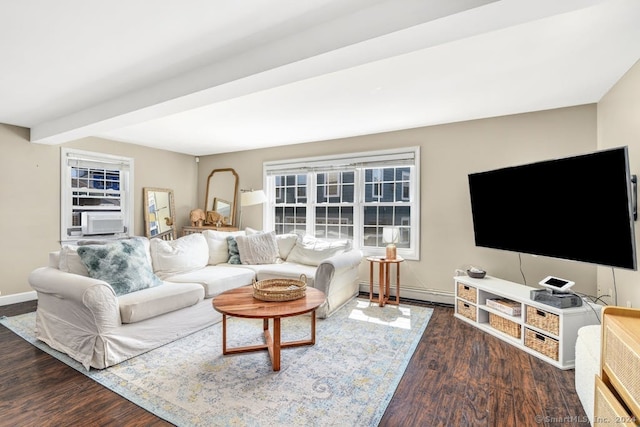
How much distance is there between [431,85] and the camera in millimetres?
2693

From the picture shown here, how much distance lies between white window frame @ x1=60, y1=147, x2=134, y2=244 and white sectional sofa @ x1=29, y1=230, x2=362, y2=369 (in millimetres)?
1772

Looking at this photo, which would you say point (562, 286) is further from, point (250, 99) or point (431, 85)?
point (250, 99)

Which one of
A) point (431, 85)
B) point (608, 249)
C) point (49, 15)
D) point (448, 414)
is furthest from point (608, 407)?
point (49, 15)

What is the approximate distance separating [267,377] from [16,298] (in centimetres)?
389

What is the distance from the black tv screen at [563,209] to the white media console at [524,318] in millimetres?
427

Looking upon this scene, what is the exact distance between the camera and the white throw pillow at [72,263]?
8.71 feet

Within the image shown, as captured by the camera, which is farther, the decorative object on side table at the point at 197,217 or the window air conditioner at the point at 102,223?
the decorative object on side table at the point at 197,217

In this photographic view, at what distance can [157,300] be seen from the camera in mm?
2625

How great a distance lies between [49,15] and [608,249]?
381 cm

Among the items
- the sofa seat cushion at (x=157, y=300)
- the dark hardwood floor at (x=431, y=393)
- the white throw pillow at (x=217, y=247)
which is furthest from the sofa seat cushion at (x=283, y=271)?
the dark hardwood floor at (x=431, y=393)

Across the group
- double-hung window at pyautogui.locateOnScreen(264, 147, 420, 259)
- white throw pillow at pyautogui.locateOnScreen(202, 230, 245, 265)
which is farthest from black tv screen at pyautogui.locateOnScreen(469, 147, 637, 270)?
white throw pillow at pyautogui.locateOnScreen(202, 230, 245, 265)

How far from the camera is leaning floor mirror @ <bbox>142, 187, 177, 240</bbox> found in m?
5.23

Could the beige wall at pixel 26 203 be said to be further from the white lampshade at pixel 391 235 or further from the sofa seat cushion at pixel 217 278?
the white lampshade at pixel 391 235

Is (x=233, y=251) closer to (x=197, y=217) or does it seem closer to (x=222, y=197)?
(x=197, y=217)
